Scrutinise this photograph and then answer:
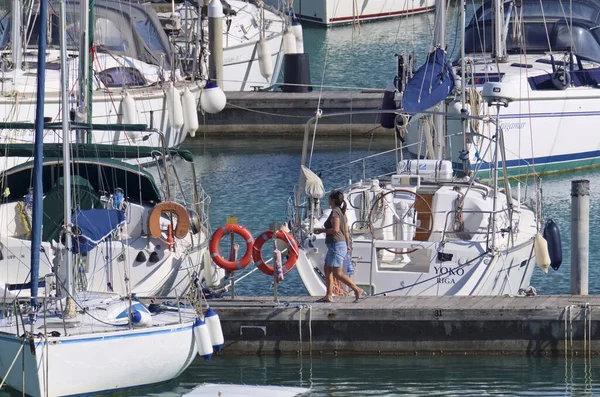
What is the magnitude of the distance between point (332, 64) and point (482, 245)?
2452 centimetres

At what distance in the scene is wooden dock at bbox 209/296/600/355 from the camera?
16.3m

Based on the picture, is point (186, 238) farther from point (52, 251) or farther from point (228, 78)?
point (228, 78)

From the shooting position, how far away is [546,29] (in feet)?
94.4

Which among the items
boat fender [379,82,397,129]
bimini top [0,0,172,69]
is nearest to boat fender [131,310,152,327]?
boat fender [379,82,397,129]

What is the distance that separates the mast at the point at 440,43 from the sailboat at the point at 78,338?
315 inches

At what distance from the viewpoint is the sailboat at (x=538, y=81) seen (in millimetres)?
26953

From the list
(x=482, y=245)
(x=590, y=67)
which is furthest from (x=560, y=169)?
(x=482, y=245)

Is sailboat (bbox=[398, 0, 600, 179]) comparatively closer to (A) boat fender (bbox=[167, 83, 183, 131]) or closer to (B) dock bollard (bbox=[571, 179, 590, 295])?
(A) boat fender (bbox=[167, 83, 183, 131])

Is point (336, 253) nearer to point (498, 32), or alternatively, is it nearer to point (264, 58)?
point (498, 32)

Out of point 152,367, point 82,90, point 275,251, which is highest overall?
point 82,90

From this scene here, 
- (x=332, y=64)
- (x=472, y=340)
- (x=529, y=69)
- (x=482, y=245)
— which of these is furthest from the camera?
(x=332, y=64)

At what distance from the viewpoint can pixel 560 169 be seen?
2877 centimetres

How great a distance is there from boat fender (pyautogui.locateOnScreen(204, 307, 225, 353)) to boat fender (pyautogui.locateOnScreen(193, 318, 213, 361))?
0.14m

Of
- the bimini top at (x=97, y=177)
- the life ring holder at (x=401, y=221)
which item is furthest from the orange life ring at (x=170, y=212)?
the life ring holder at (x=401, y=221)
